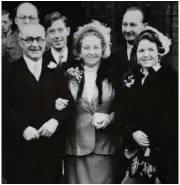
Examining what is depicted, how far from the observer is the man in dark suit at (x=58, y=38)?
3.73 m

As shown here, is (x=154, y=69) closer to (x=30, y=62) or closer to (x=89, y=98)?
(x=89, y=98)

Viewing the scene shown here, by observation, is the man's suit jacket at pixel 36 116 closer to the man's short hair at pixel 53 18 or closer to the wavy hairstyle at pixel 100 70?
the wavy hairstyle at pixel 100 70

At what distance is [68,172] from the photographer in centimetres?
382

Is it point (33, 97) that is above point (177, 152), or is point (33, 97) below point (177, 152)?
above

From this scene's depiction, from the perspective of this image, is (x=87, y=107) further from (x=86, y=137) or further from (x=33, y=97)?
(x=33, y=97)

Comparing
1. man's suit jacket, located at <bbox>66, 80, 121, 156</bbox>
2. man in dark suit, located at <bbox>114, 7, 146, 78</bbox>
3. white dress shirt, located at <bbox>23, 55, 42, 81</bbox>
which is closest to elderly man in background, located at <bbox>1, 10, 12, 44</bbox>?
white dress shirt, located at <bbox>23, 55, 42, 81</bbox>

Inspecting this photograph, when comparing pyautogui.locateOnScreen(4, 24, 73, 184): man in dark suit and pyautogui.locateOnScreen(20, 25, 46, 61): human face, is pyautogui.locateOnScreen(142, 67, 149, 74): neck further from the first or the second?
pyautogui.locateOnScreen(20, 25, 46, 61): human face

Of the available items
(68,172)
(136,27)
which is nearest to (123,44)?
(136,27)

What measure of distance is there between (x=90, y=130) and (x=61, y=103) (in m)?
0.37

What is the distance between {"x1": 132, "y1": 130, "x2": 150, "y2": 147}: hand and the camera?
377 cm

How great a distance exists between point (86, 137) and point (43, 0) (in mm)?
1325

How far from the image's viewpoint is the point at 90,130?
148 inches

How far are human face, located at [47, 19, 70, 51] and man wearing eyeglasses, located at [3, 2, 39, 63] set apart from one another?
162 millimetres

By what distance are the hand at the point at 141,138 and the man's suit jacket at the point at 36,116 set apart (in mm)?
640
